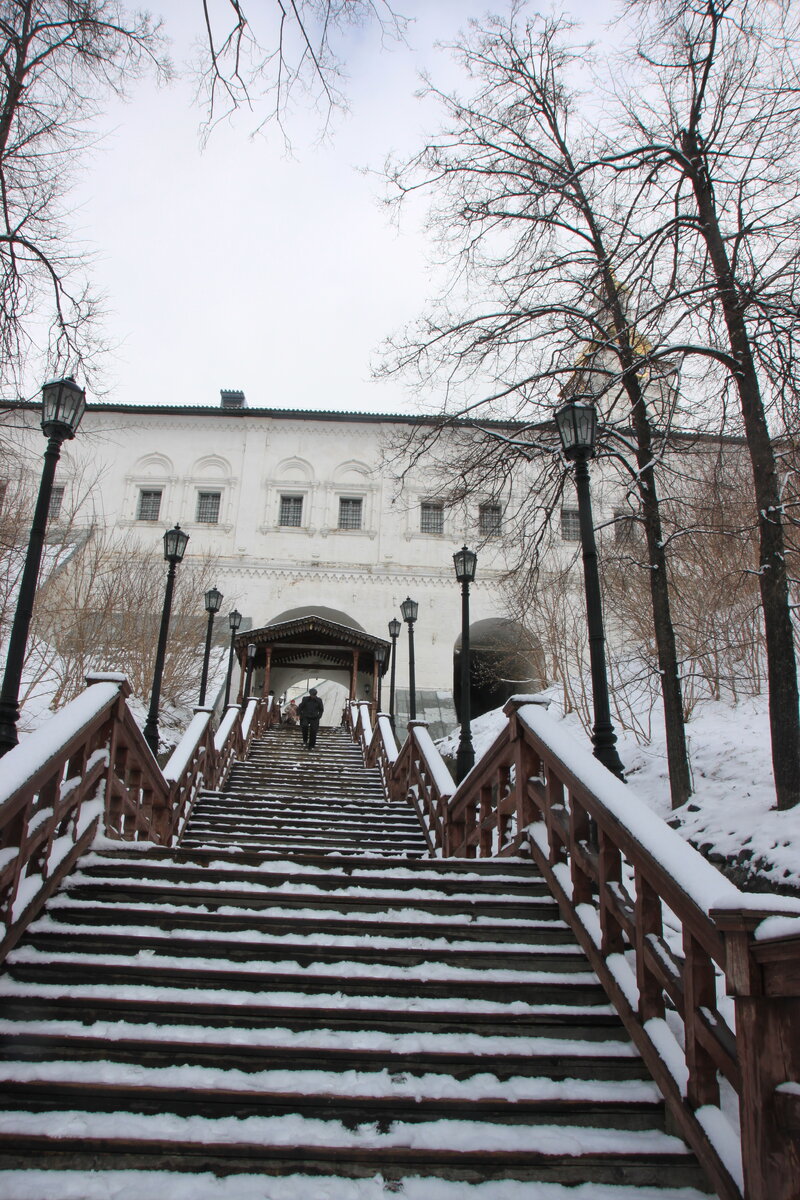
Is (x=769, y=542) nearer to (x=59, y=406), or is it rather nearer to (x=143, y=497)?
(x=59, y=406)

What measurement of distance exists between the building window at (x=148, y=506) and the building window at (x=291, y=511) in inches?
199

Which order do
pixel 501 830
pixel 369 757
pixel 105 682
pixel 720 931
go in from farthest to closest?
1. pixel 369 757
2. pixel 501 830
3. pixel 105 682
4. pixel 720 931

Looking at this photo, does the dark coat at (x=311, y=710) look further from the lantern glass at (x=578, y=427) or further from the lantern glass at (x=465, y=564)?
the lantern glass at (x=578, y=427)

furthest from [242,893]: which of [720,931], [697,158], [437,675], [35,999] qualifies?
[437,675]

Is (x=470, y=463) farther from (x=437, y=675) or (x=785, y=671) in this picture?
(x=437, y=675)

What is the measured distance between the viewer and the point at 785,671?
8242 mm

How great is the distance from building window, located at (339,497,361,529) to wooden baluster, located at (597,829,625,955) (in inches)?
1095

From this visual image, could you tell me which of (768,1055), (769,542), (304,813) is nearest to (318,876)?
(768,1055)

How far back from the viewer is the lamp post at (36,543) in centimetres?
524

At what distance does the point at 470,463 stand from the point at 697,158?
4.88m

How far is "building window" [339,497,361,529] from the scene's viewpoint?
103 feet

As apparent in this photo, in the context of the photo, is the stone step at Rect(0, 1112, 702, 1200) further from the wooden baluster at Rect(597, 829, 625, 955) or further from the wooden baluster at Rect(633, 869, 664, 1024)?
the wooden baluster at Rect(597, 829, 625, 955)

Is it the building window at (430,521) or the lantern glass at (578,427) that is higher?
the building window at (430,521)

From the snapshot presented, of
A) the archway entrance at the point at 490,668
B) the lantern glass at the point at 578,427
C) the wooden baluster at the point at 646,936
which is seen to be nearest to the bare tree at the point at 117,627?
the archway entrance at the point at 490,668
